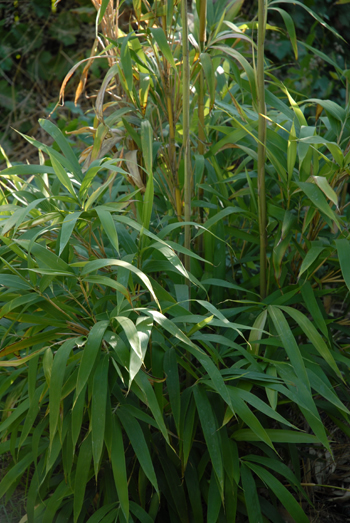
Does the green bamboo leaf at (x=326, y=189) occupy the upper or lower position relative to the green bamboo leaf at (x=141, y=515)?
upper

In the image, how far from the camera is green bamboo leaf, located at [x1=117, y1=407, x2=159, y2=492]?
72cm

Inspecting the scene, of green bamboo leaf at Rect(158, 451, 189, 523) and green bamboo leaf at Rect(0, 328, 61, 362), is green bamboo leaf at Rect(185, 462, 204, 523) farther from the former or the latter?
green bamboo leaf at Rect(0, 328, 61, 362)

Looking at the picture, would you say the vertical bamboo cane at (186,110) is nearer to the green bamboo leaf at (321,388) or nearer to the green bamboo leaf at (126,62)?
the green bamboo leaf at (126,62)

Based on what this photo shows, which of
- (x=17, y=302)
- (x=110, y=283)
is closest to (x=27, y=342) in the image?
(x=17, y=302)

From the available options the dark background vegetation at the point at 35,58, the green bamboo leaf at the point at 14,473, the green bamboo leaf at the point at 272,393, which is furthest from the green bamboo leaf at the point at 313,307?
the dark background vegetation at the point at 35,58

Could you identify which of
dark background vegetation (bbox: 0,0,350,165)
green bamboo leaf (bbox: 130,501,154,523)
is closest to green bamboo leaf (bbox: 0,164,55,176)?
green bamboo leaf (bbox: 130,501,154,523)

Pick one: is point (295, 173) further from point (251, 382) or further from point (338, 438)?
point (338, 438)

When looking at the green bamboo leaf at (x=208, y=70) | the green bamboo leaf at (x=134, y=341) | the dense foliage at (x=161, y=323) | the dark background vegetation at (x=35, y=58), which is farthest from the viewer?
the dark background vegetation at (x=35, y=58)

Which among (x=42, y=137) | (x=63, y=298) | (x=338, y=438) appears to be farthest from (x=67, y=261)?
(x=42, y=137)

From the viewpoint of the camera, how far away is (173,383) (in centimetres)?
80

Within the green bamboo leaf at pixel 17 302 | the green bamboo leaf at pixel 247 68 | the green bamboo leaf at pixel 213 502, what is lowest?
the green bamboo leaf at pixel 213 502

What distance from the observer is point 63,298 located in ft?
2.77

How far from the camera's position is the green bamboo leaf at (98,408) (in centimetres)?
67

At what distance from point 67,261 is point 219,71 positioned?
2.19 feet
